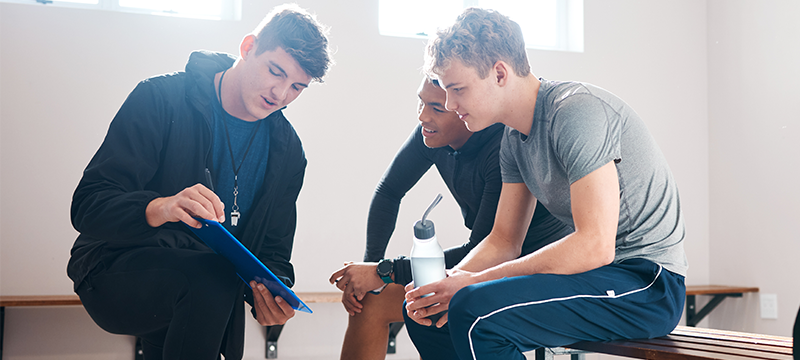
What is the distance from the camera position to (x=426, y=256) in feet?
3.74

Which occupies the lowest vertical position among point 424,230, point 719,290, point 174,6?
point 719,290

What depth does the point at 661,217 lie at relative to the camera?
40.3 inches

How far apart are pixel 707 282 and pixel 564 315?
2330mm

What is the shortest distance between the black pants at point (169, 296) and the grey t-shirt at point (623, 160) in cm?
66

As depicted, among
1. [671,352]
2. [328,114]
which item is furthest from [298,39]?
[328,114]

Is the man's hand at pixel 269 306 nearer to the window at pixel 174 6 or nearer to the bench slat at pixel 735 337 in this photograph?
the bench slat at pixel 735 337

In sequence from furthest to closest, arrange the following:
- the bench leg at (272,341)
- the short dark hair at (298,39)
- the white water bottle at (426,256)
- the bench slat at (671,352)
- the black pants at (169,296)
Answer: the bench leg at (272,341), the short dark hair at (298,39), the white water bottle at (426,256), the black pants at (169,296), the bench slat at (671,352)

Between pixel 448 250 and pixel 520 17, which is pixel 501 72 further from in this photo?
pixel 520 17

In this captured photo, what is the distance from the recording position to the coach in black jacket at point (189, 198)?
1010 millimetres

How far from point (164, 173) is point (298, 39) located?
42 cm

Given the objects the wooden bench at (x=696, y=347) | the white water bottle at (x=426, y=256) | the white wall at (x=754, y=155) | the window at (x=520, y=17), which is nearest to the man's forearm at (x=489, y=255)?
the white water bottle at (x=426, y=256)

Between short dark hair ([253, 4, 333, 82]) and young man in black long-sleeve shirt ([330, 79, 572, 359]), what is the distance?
12.6 inches

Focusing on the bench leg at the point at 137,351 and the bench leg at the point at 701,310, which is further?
the bench leg at the point at 701,310

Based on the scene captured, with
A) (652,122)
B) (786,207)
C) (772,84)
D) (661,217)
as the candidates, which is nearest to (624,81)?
(652,122)
